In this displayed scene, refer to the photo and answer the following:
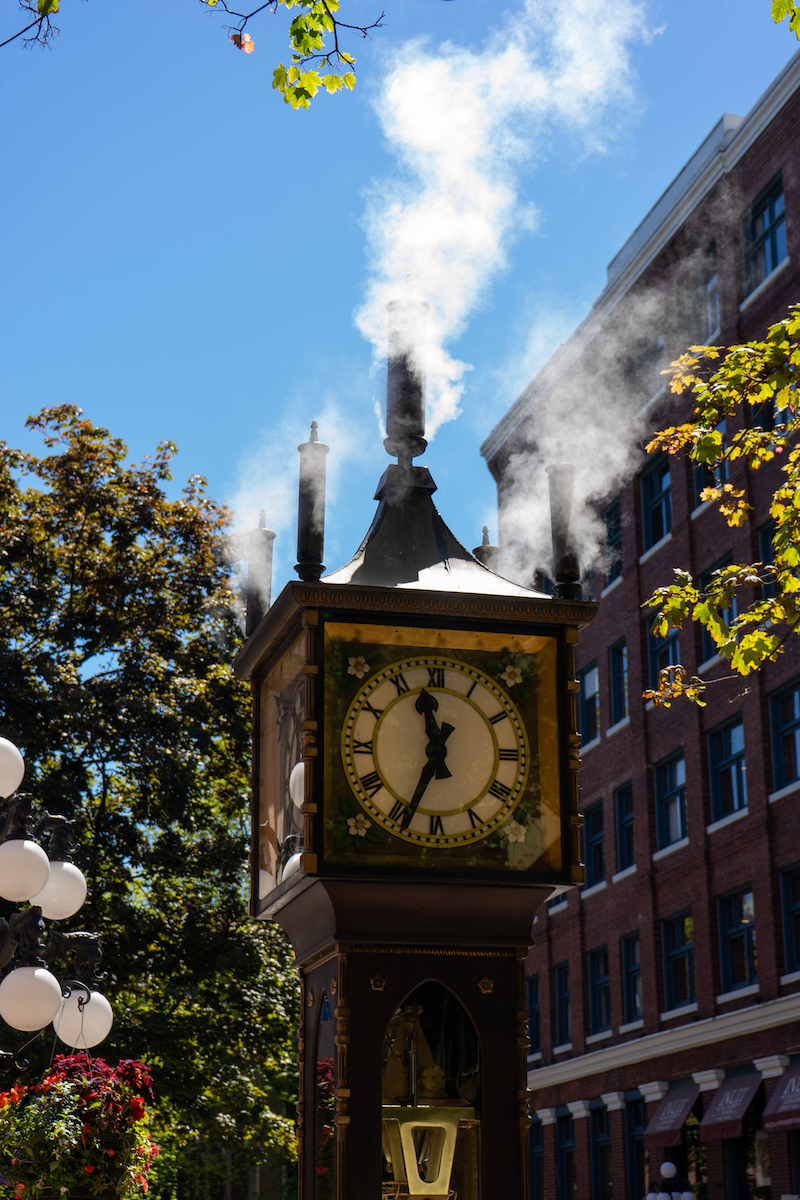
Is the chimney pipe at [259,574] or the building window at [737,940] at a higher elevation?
the building window at [737,940]

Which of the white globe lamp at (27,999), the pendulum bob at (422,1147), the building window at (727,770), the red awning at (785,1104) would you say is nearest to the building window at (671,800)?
the building window at (727,770)

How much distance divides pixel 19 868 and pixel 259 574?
278 cm

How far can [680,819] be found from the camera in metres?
30.0

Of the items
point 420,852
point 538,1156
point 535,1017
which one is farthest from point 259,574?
point 535,1017

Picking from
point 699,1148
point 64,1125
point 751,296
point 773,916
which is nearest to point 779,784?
point 773,916

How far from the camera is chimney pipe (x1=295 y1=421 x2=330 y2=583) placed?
16.2 ft

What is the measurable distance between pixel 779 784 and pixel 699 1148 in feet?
22.5

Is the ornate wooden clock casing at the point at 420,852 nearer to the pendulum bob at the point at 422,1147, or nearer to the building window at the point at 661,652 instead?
the pendulum bob at the point at 422,1147

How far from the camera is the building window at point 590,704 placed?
34.6 metres

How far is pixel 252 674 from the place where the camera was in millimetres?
5723

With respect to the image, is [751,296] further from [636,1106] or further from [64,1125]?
[64,1125]

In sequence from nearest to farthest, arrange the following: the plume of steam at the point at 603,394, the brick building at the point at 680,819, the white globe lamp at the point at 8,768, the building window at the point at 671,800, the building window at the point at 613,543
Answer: the white globe lamp at the point at 8,768 < the brick building at the point at 680,819 < the building window at the point at 671,800 < the plume of steam at the point at 603,394 < the building window at the point at 613,543

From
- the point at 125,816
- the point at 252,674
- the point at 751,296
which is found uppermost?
the point at 751,296

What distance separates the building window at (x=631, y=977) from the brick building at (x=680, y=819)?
0.05 m
